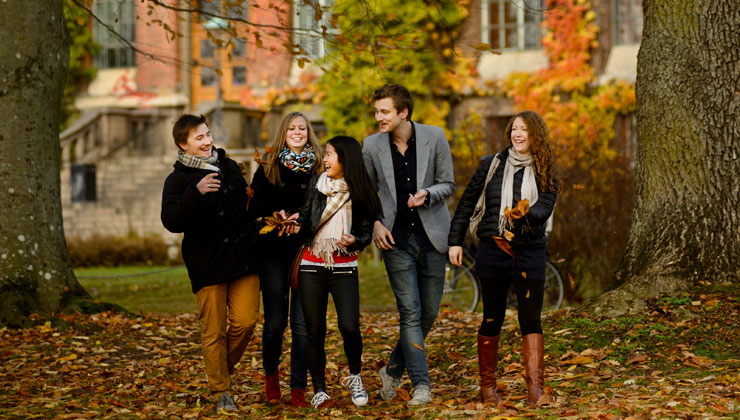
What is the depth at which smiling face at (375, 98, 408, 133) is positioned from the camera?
223 inches

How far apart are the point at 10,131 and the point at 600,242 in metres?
7.27

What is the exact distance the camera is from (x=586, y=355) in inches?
257

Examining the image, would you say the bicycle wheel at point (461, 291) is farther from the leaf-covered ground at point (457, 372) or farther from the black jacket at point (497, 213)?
the black jacket at point (497, 213)

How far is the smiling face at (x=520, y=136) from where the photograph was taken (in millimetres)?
5441

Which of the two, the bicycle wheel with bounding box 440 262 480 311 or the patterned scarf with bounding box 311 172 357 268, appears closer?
the patterned scarf with bounding box 311 172 357 268

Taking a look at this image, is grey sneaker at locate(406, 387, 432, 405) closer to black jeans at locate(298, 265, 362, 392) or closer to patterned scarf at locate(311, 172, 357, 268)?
black jeans at locate(298, 265, 362, 392)

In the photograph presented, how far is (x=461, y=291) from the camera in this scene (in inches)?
433

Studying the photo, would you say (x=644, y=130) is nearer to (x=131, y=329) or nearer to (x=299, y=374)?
(x=299, y=374)

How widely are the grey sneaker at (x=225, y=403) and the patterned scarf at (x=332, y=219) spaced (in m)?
1.10

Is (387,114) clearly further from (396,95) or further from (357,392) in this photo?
(357,392)

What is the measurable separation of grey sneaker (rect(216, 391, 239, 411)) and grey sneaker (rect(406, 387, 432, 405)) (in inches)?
44.3

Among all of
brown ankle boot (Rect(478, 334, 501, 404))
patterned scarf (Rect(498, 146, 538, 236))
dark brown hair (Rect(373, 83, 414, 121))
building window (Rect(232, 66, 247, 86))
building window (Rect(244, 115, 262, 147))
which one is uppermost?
building window (Rect(232, 66, 247, 86))

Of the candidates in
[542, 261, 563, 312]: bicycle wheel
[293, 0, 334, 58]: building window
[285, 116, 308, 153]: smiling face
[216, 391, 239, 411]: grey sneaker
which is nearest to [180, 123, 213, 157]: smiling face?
[285, 116, 308, 153]: smiling face

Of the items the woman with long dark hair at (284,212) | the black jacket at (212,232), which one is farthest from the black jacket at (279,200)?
the black jacket at (212,232)
